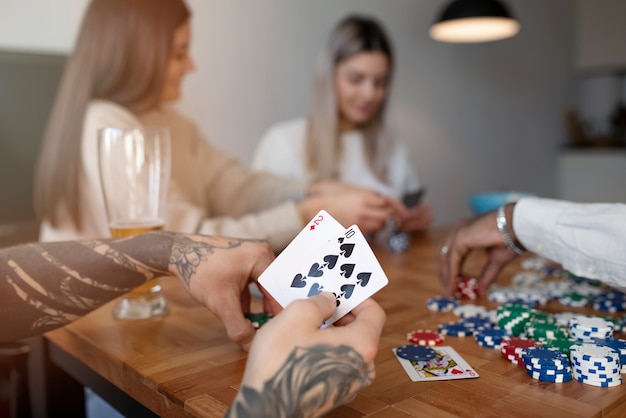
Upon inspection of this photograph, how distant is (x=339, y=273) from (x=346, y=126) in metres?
2.42

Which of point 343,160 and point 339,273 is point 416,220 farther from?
point 339,273

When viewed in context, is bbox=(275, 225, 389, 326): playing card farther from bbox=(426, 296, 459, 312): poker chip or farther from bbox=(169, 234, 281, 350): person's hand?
bbox=(426, 296, 459, 312): poker chip

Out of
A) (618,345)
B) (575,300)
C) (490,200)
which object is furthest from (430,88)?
(618,345)

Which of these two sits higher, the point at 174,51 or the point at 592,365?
the point at 174,51

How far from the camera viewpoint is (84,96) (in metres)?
1.79

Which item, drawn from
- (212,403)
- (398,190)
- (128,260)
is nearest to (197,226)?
(128,260)

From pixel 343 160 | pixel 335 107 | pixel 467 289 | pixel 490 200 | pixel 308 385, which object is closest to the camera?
pixel 308 385

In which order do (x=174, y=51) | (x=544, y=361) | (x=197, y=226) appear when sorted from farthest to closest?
(x=174, y=51) → (x=197, y=226) → (x=544, y=361)

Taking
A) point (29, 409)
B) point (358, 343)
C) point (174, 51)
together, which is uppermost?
point (174, 51)

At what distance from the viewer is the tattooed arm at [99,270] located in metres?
0.86

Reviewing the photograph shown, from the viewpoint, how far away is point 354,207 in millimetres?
1777

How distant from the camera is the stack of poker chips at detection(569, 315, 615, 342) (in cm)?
86

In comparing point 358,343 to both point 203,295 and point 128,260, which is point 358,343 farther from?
point 128,260

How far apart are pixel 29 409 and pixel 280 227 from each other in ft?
2.70
